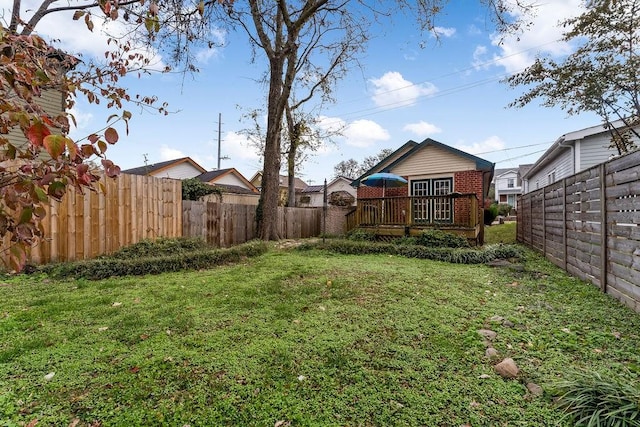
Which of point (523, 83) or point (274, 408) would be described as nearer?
point (274, 408)

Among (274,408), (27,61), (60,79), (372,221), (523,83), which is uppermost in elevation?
(523,83)

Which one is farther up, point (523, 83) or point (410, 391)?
point (523, 83)

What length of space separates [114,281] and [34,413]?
3281 millimetres

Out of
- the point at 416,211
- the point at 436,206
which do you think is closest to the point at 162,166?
the point at 416,211

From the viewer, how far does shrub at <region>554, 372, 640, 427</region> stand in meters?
1.63

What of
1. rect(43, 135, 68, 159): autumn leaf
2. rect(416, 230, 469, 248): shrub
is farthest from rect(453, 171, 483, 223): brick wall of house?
rect(43, 135, 68, 159): autumn leaf

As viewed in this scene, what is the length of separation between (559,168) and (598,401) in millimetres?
15241

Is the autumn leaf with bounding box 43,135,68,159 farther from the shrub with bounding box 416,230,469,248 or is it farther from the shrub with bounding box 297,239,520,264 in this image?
the shrub with bounding box 416,230,469,248

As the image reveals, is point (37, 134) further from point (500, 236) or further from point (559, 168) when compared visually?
point (559, 168)

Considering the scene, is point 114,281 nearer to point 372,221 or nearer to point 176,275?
point 176,275

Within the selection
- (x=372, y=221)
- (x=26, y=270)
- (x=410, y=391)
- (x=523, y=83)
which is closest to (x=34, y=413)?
(x=410, y=391)

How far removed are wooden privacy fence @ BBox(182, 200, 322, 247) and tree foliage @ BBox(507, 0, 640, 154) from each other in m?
8.96

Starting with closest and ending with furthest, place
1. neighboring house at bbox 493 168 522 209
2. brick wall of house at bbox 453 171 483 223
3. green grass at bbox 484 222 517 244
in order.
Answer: brick wall of house at bbox 453 171 483 223 < green grass at bbox 484 222 517 244 < neighboring house at bbox 493 168 522 209

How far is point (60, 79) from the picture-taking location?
1.87m
